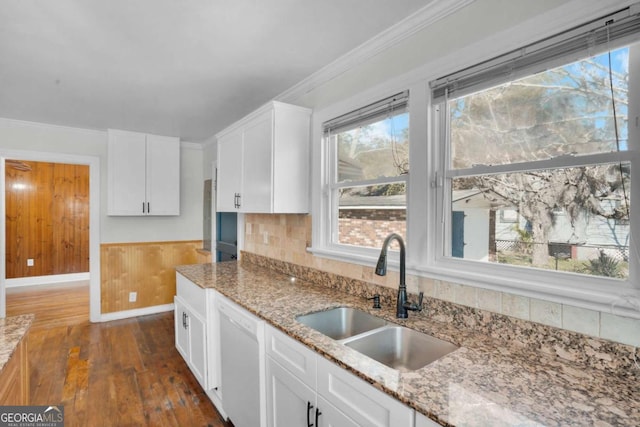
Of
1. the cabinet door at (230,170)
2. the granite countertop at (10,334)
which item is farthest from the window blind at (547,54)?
the granite countertop at (10,334)

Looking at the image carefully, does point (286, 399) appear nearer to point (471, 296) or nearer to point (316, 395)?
point (316, 395)

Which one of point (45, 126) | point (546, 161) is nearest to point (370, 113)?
Result: point (546, 161)

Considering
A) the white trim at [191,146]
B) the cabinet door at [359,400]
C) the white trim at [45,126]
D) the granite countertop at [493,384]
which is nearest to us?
the granite countertop at [493,384]

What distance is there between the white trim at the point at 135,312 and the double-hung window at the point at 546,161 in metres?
4.07

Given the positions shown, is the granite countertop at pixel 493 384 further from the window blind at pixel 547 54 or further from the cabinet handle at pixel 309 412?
the window blind at pixel 547 54

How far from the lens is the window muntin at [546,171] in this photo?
1.17 meters

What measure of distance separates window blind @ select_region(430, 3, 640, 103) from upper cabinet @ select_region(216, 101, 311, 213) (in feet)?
3.49

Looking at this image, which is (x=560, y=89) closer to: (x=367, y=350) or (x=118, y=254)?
(x=367, y=350)

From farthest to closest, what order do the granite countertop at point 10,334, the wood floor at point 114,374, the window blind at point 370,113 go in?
the wood floor at point 114,374 → the window blind at point 370,113 → the granite countertop at point 10,334

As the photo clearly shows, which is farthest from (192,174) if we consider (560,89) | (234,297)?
(560,89)

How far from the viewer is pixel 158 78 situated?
2.46 meters

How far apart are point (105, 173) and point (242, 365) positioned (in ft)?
11.1

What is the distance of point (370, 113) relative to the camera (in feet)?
6.73

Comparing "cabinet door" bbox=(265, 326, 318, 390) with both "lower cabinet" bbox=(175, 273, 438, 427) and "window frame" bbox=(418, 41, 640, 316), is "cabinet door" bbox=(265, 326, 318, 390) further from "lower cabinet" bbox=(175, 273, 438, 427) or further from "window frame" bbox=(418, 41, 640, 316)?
"window frame" bbox=(418, 41, 640, 316)
